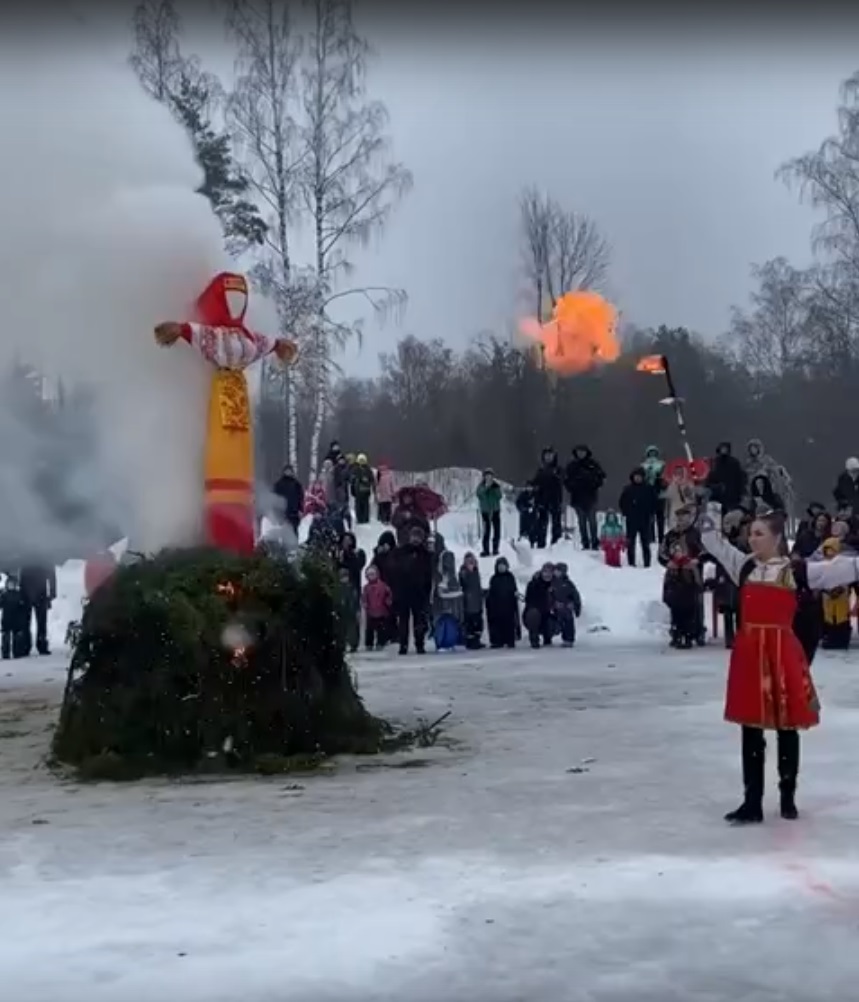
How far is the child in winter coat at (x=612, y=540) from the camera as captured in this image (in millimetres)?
22562

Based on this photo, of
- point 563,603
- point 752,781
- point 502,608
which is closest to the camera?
point 752,781

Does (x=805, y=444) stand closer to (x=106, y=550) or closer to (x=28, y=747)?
(x=106, y=550)

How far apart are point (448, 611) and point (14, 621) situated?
589cm

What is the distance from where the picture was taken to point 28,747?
10.7m

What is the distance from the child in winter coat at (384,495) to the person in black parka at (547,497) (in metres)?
4.00

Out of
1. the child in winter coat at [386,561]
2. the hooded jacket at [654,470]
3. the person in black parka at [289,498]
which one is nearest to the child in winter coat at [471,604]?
the child in winter coat at [386,561]

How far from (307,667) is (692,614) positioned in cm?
867

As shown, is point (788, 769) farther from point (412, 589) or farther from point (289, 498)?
point (289, 498)

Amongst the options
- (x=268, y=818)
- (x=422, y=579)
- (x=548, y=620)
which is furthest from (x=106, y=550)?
(x=268, y=818)

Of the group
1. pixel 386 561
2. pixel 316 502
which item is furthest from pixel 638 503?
pixel 316 502

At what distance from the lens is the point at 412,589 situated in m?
18.3

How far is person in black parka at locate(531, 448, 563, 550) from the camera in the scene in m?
23.9

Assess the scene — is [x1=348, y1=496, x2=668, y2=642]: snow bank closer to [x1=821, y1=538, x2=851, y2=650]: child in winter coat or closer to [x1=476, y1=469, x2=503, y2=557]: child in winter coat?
[x1=476, y1=469, x2=503, y2=557]: child in winter coat

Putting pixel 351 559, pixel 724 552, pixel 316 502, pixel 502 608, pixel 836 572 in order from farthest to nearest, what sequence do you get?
1. pixel 316 502
2. pixel 351 559
3. pixel 502 608
4. pixel 836 572
5. pixel 724 552
